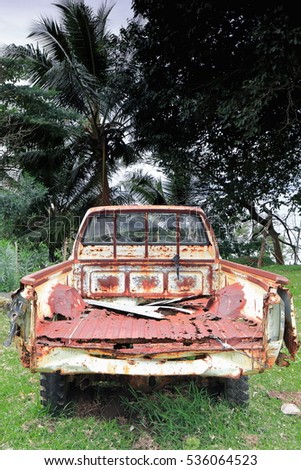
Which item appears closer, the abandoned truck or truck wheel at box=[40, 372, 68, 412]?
the abandoned truck

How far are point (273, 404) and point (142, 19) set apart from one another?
429 inches

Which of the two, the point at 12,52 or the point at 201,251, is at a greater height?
the point at 12,52

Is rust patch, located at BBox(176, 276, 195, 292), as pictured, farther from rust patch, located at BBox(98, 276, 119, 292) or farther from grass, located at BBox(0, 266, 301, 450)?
grass, located at BBox(0, 266, 301, 450)

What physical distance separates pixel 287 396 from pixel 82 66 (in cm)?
1128

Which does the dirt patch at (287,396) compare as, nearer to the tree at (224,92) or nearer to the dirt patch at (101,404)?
the dirt patch at (101,404)

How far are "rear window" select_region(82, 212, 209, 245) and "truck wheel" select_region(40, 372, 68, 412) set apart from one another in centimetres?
163

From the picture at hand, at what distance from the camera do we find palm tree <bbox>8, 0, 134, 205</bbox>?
12.7 m

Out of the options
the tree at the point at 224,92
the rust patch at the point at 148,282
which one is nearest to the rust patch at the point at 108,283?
the rust patch at the point at 148,282

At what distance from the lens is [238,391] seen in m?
3.49

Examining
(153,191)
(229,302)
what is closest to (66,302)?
(229,302)

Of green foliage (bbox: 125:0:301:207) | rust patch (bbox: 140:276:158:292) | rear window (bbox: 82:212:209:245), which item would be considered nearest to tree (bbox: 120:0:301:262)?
green foliage (bbox: 125:0:301:207)

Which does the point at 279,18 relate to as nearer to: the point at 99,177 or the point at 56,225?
the point at 99,177

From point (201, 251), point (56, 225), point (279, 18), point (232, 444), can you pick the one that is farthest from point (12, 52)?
point (232, 444)

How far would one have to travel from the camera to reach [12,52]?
12273mm
